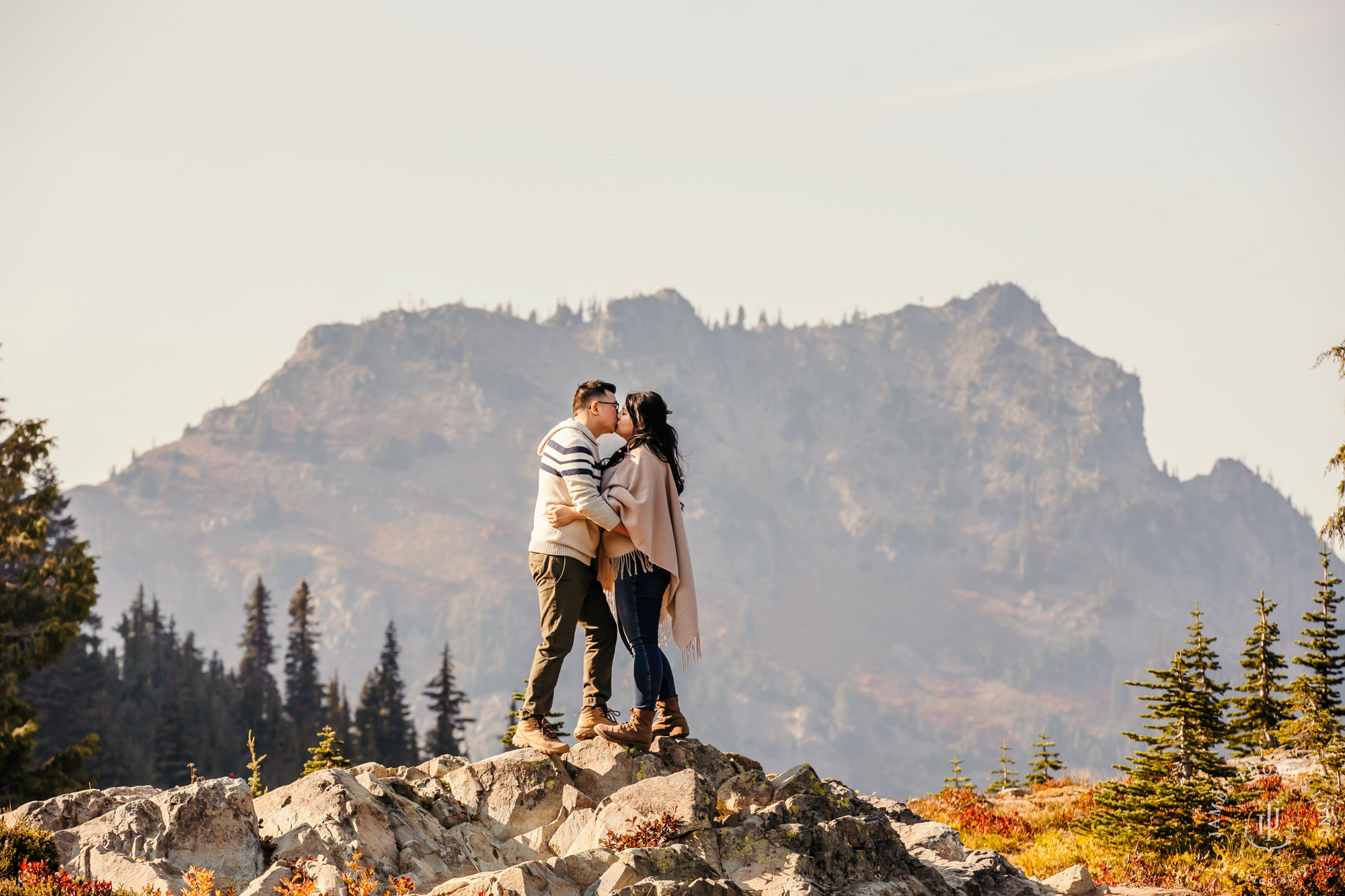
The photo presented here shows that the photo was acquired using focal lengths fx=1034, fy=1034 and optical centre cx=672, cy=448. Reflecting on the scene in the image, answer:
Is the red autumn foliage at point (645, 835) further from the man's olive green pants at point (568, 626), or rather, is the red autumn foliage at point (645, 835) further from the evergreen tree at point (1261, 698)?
the evergreen tree at point (1261, 698)

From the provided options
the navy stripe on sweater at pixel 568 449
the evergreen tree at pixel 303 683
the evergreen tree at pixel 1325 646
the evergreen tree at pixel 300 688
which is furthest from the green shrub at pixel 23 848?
the evergreen tree at pixel 303 683

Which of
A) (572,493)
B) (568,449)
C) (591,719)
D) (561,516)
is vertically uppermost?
(568,449)

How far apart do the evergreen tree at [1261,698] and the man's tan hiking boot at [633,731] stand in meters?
15.8

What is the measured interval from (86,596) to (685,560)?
2305cm

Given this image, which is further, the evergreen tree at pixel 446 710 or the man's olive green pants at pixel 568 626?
the evergreen tree at pixel 446 710

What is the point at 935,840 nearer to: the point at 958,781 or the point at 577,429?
the point at 577,429

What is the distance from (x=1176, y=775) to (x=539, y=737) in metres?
9.78

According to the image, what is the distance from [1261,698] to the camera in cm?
2309

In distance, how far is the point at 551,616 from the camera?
11352 mm

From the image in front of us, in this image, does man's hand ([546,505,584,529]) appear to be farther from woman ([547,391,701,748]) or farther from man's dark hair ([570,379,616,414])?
man's dark hair ([570,379,616,414])

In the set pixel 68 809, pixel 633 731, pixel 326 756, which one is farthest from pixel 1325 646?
pixel 68 809

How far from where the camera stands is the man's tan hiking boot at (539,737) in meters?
11.6

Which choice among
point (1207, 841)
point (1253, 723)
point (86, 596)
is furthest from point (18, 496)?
point (1253, 723)

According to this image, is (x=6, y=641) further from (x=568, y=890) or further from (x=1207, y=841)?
(x=1207, y=841)
